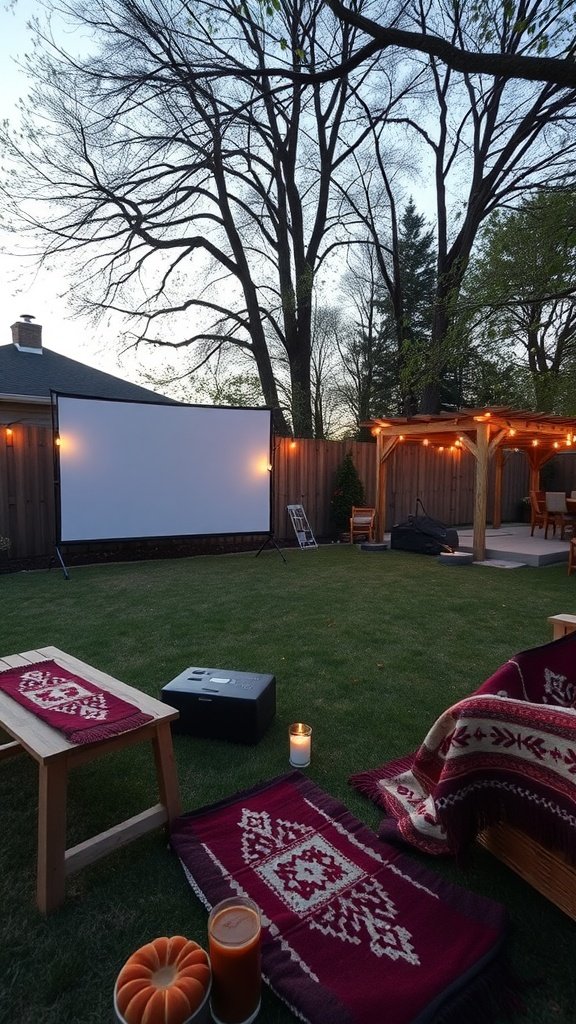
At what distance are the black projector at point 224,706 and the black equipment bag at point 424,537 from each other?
19.5ft

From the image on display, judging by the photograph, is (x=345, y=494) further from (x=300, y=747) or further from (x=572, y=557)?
(x=300, y=747)

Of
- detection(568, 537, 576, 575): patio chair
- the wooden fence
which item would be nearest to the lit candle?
detection(568, 537, 576, 575): patio chair

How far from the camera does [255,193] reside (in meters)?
13.0

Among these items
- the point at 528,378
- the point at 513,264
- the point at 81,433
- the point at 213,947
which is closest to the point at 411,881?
the point at 213,947

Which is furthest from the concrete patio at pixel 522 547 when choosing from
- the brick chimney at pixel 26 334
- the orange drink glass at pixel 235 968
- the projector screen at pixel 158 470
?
the brick chimney at pixel 26 334

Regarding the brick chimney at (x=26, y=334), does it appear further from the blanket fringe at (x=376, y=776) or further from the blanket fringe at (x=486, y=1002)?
the blanket fringe at (x=486, y=1002)

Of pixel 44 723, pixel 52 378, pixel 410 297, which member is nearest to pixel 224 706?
pixel 44 723

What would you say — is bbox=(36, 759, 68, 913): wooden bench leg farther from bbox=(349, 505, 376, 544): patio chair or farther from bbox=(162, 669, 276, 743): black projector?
bbox=(349, 505, 376, 544): patio chair

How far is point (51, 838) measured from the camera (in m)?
1.47

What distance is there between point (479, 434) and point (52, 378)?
335 inches

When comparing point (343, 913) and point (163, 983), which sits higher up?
point (163, 983)

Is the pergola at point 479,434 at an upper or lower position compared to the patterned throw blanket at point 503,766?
upper

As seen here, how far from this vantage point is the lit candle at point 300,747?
7.13ft

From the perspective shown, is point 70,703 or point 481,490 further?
point 481,490
